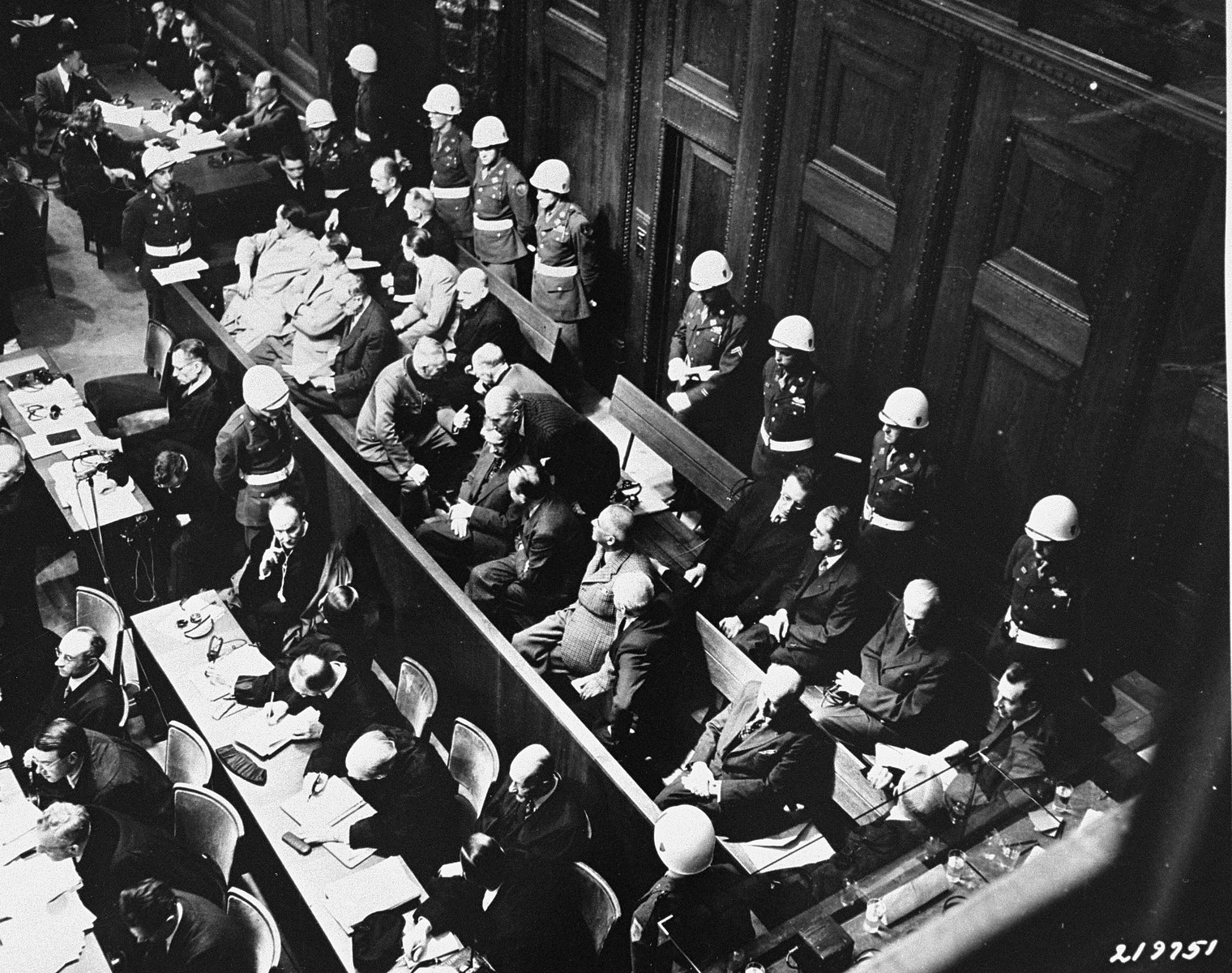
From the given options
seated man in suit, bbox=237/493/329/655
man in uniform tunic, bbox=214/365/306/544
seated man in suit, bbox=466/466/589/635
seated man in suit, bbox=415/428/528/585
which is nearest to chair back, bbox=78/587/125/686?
seated man in suit, bbox=237/493/329/655

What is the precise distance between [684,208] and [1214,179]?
3937 mm

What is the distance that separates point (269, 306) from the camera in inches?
372

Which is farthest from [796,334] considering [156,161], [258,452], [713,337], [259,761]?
[156,161]

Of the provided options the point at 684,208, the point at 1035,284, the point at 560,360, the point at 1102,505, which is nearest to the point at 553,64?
the point at 684,208

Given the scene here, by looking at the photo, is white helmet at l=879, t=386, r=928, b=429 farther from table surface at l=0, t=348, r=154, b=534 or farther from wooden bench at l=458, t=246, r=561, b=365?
table surface at l=0, t=348, r=154, b=534

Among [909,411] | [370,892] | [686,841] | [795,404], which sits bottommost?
[370,892]

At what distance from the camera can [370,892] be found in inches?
206

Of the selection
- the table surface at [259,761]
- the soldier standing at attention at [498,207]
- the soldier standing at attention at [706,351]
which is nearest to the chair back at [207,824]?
the table surface at [259,761]

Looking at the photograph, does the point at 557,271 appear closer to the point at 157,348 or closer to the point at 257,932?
the point at 157,348

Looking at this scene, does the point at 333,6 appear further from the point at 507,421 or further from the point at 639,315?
the point at 507,421

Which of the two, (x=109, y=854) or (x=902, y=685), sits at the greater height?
(x=902, y=685)

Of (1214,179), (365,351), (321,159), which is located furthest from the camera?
(321,159)

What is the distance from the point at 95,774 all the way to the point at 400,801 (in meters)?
→ 1.49

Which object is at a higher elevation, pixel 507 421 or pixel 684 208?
pixel 684 208
